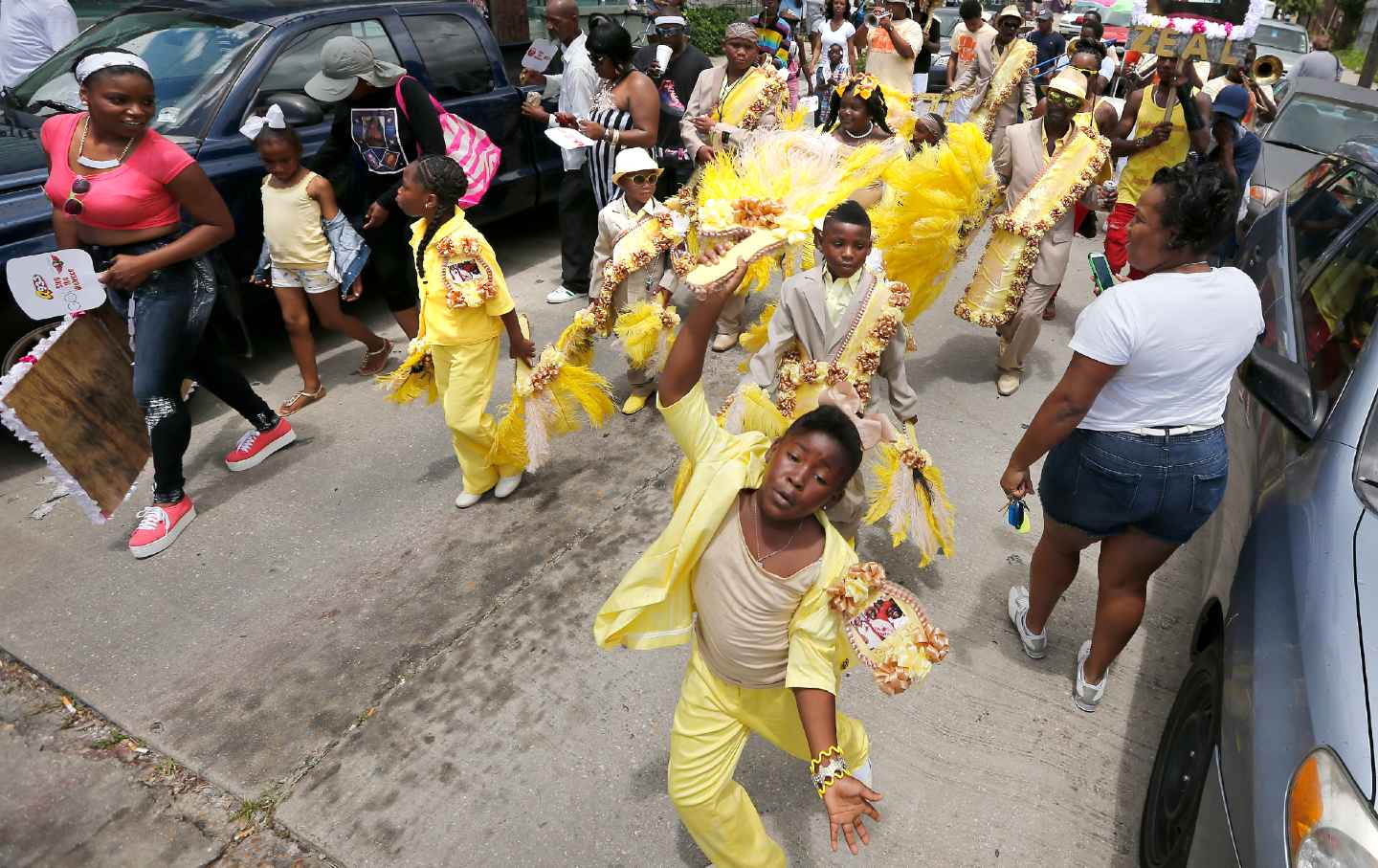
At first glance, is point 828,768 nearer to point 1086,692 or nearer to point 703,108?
point 1086,692

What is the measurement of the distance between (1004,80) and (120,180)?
22.5 feet

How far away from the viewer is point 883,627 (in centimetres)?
187

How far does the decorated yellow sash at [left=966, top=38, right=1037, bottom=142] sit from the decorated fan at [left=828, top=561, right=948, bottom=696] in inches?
252

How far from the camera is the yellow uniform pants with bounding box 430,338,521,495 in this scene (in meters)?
3.81

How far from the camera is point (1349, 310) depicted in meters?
2.71

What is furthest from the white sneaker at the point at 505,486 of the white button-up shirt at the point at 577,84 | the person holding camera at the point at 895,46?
the person holding camera at the point at 895,46

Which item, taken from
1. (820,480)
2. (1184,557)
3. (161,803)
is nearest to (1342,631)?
(820,480)

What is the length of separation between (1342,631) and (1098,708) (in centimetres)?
137

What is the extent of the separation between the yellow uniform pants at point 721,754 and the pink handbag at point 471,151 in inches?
157

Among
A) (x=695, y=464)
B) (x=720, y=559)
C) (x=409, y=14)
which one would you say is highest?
(x=409, y=14)

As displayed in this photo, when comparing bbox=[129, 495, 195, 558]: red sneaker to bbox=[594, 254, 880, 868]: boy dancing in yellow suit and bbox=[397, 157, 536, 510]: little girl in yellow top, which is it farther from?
bbox=[594, 254, 880, 868]: boy dancing in yellow suit

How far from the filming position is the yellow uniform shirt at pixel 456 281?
11.9ft

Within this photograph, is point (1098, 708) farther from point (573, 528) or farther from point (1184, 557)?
point (573, 528)

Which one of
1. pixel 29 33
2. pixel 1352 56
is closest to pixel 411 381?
pixel 29 33
